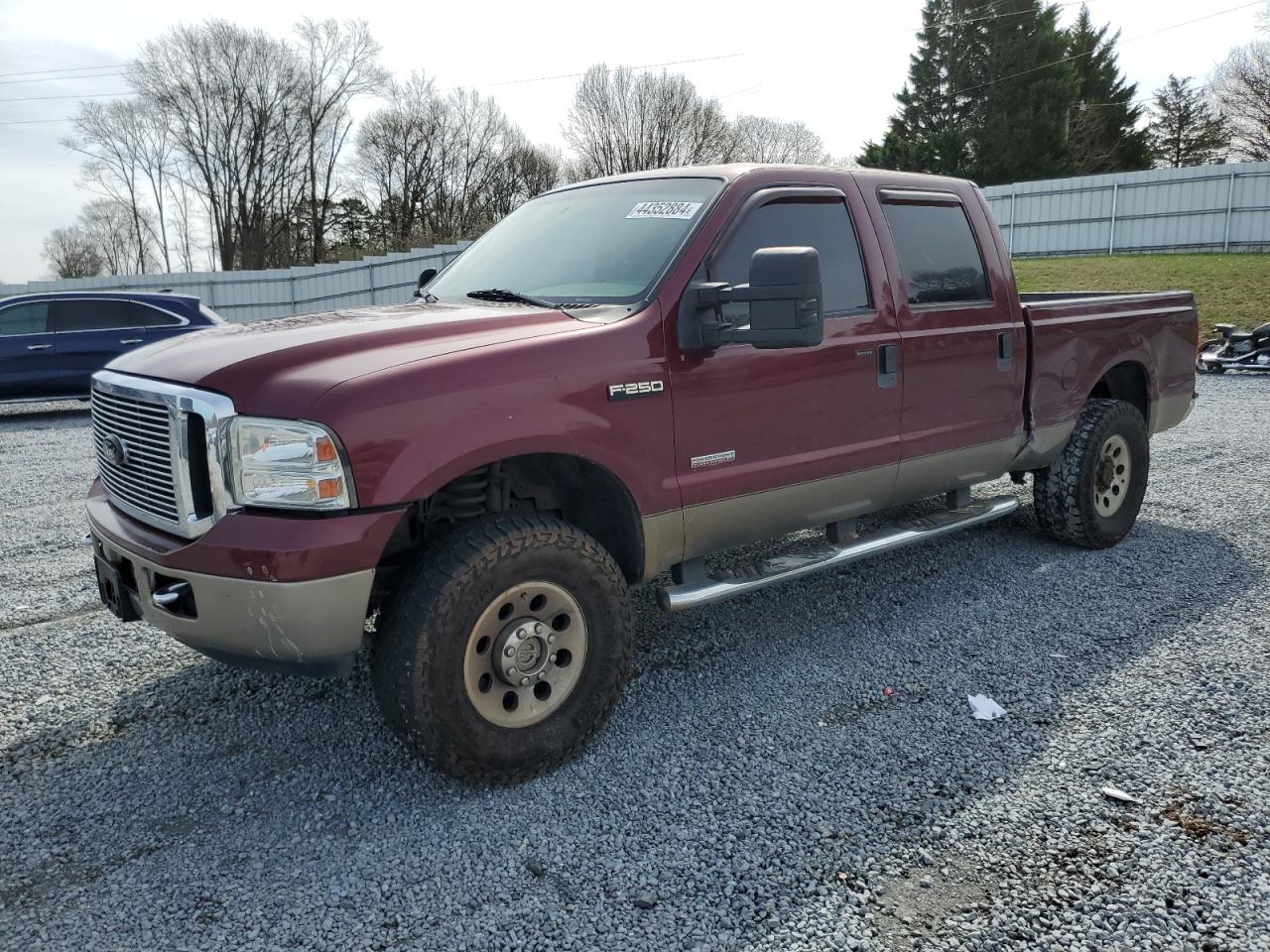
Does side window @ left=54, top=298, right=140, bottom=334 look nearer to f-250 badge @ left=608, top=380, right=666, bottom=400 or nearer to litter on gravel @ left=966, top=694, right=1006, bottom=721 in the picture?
f-250 badge @ left=608, top=380, right=666, bottom=400

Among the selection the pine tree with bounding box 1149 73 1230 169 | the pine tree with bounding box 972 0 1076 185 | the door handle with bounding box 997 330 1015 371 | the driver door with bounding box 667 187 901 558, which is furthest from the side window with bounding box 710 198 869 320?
the pine tree with bounding box 1149 73 1230 169

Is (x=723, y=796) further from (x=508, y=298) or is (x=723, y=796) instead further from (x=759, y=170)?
(x=759, y=170)

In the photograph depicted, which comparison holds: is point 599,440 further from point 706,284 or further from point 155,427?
point 155,427

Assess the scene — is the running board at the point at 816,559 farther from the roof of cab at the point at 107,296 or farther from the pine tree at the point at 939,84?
the pine tree at the point at 939,84

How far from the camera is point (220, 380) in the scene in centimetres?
279

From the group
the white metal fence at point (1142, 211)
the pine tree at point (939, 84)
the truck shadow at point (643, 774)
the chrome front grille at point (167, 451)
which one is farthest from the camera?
the pine tree at point (939, 84)

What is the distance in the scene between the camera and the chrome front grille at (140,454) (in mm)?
2904

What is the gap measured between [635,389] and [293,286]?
87.0ft

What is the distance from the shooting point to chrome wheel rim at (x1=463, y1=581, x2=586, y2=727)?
3016mm

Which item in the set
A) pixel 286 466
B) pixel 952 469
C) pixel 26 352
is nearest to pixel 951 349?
pixel 952 469

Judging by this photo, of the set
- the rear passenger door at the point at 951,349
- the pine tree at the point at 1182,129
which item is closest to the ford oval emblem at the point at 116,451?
the rear passenger door at the point at 951,349

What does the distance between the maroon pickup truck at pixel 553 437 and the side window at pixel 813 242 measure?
0.04 ft

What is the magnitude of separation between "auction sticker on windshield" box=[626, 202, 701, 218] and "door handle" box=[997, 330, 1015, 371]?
193 cm

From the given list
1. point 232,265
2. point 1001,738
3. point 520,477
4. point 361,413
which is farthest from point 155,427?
point 232,265
